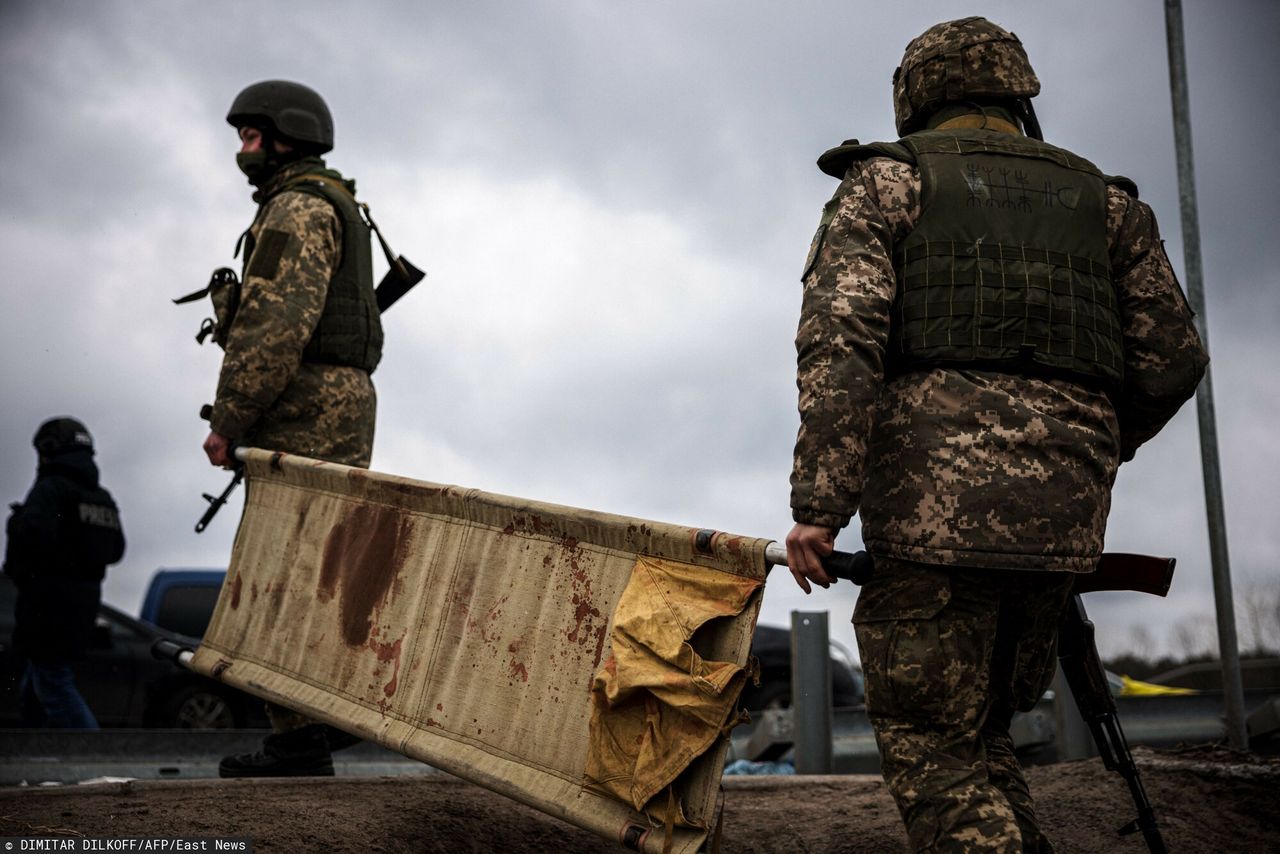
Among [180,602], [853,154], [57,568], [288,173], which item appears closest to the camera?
[853,154]

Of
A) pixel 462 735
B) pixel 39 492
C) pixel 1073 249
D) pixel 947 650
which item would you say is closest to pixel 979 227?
pixel 1073 249

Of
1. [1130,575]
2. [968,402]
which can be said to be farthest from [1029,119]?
[1130,575]

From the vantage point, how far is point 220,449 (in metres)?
4.84

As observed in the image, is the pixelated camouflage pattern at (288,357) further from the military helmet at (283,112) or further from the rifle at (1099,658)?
the rifle at (1099,658)

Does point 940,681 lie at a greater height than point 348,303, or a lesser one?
lesser

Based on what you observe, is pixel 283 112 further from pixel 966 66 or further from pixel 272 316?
pixel 966 66

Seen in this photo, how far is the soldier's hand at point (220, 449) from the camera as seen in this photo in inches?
191

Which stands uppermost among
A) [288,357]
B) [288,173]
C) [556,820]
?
[288,173]

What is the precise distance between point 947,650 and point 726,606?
560mm

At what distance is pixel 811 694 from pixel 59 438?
203 inches

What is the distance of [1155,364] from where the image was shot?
3.38m

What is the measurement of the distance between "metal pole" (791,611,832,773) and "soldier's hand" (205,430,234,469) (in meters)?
3.51

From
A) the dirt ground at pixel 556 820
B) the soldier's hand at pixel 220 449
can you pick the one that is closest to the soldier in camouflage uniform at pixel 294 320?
the soldier's hand at pixel 220 449

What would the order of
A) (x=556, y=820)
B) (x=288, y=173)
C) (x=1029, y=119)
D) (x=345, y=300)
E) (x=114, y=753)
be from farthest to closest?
(x=114, y=753) < (x=288, y=173) < (x=345, y=300) < (x=556, y=820) < (x=1029, y=119)
